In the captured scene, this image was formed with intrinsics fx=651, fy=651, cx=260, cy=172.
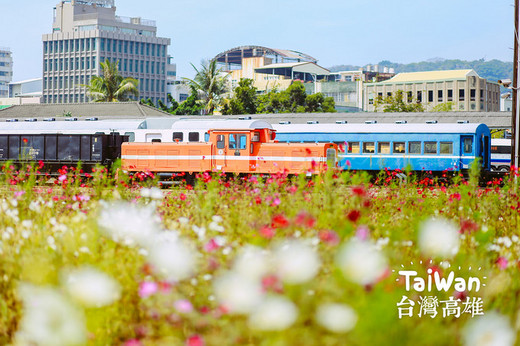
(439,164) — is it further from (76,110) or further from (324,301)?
(76,110)

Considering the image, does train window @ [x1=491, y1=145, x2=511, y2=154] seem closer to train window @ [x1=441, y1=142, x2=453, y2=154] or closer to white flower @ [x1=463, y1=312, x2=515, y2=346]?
train window @ [x1=441, y1=142, x2=453, y2=154]

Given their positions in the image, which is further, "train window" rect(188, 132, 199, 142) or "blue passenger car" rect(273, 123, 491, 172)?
"train window" rect(188, 132, 199, 142)

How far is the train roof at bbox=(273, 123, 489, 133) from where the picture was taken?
91.2 feet

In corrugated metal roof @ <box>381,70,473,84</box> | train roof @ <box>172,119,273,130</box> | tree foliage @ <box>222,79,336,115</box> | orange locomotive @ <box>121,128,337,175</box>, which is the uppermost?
corrugated metal roof @ <box>381,70,473,84</box>

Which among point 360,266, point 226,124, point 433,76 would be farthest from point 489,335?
point 433,76

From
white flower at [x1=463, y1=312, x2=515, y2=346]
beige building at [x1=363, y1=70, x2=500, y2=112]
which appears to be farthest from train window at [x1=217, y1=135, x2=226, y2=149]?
A: beige building at [x1=363, y1=70, x2=500, y2=112]

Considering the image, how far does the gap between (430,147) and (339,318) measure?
25.9 m

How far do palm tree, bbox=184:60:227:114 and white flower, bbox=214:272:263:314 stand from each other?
215 feet

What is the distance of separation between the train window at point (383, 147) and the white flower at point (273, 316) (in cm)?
2603

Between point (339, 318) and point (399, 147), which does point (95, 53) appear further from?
point (339, 318)

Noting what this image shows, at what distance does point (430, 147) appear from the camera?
27891 millimetres

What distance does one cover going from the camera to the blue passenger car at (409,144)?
27.6m

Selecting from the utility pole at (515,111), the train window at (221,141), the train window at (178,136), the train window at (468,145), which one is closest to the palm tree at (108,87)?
the train window at (178,136)

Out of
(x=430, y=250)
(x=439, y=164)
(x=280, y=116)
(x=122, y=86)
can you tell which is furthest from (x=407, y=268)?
(x=122, y=86)
